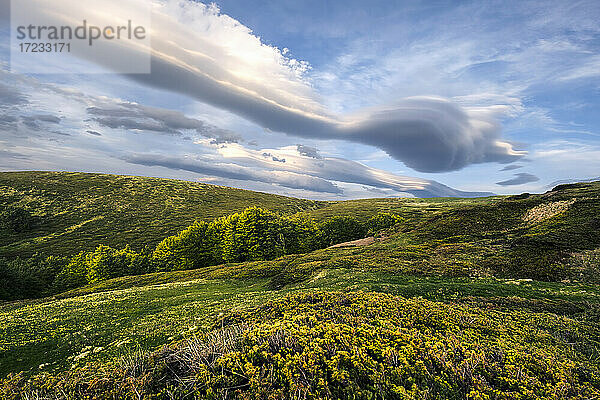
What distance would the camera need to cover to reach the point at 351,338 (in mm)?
8398

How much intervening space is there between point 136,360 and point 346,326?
22.4ft

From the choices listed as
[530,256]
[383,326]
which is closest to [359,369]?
[383,326]

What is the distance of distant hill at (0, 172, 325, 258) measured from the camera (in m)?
113

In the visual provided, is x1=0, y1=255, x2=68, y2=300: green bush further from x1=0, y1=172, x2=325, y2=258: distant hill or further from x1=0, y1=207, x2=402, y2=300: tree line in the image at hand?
x1=0, y1=172, x2=325, y2=258: distant hill

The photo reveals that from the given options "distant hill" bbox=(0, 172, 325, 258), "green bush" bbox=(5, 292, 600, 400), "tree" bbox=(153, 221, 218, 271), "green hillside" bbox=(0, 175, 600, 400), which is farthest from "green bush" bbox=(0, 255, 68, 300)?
"green bush" bbox=(5, 292, 600, 400)

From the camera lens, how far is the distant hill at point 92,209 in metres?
113

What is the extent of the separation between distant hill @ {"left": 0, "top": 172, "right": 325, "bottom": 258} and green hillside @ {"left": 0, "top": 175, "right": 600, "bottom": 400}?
10664 cm

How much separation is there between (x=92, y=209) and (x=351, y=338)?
183m

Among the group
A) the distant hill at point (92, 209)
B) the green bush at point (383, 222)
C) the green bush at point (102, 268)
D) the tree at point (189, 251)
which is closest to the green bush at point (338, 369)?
the tree at point (189, 251)

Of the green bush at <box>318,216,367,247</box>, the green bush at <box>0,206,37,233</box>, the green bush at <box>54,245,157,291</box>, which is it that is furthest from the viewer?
the green bush at <box>0,206,37,233</box>

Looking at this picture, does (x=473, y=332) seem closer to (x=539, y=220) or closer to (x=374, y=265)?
(x=374, y=265)

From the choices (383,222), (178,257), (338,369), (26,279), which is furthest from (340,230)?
(26,279)

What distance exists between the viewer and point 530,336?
11750mm

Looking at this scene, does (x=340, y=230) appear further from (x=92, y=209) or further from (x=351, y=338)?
(x=92, y=209)
